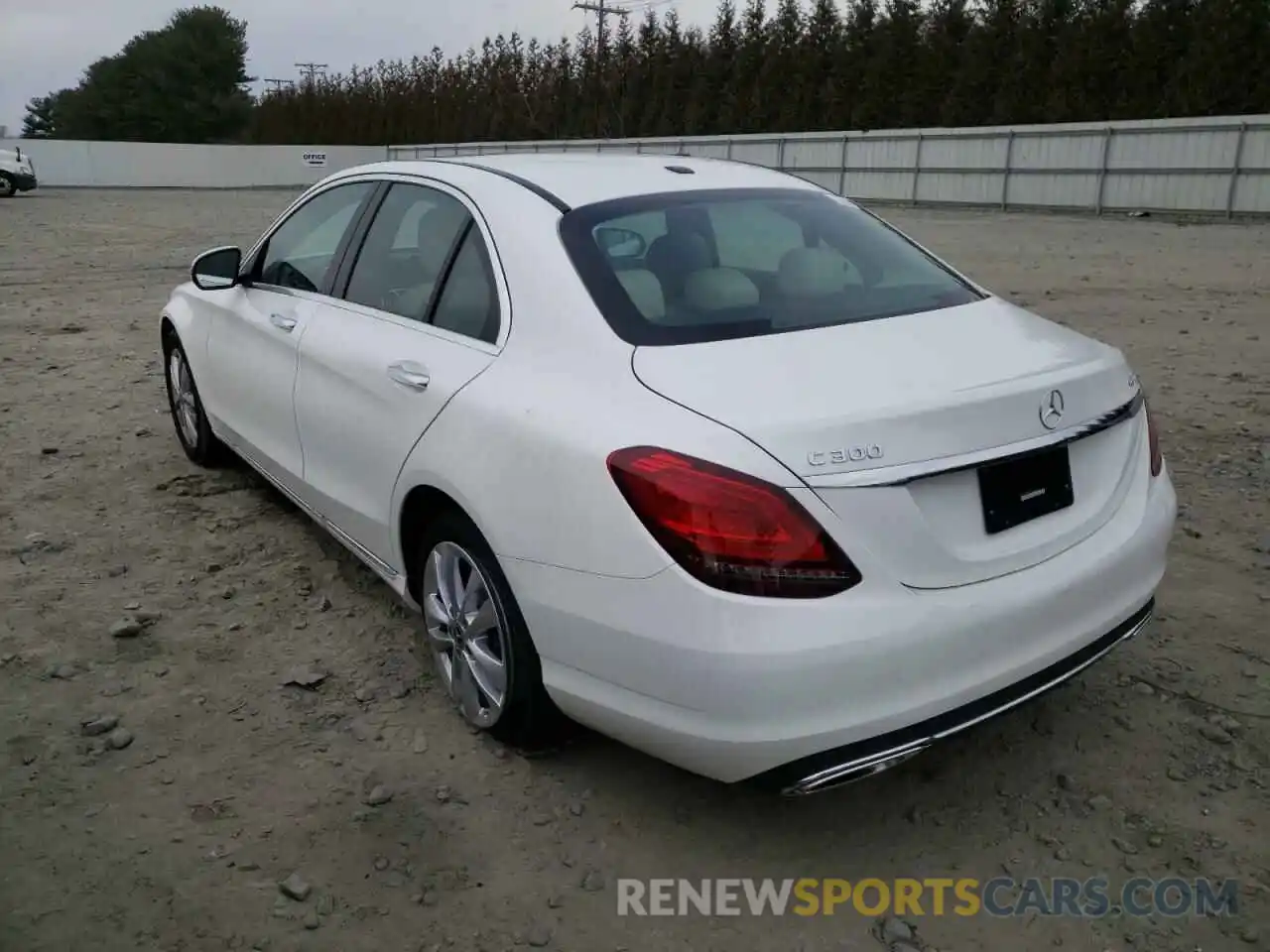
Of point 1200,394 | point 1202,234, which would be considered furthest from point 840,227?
point 1202,234

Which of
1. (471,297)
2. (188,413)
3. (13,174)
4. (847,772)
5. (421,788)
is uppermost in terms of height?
(471,297)

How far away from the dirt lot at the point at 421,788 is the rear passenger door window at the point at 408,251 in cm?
114

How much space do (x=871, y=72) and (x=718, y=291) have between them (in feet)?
113

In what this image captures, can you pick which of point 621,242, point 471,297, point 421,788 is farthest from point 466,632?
point 621,242

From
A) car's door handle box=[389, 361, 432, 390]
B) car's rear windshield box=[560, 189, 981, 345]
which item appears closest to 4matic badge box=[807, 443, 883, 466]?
car's rear windshield box=[560, 189, 981, 345]

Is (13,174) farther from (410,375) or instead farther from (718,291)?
(718,291)

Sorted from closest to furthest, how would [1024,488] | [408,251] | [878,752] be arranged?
[878,752] → [1024,488] → [408,251]

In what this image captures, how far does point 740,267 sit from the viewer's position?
313cm

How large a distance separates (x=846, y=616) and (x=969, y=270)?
12112mm

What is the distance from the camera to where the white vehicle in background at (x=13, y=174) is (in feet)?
103

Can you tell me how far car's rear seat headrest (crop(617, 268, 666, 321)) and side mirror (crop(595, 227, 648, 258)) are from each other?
80 millimetres

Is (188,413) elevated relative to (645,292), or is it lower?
lower

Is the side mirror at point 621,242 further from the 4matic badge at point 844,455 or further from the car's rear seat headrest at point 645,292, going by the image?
the 4matic badge at point 844,455

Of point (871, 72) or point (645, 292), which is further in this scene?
point (871, 72)
